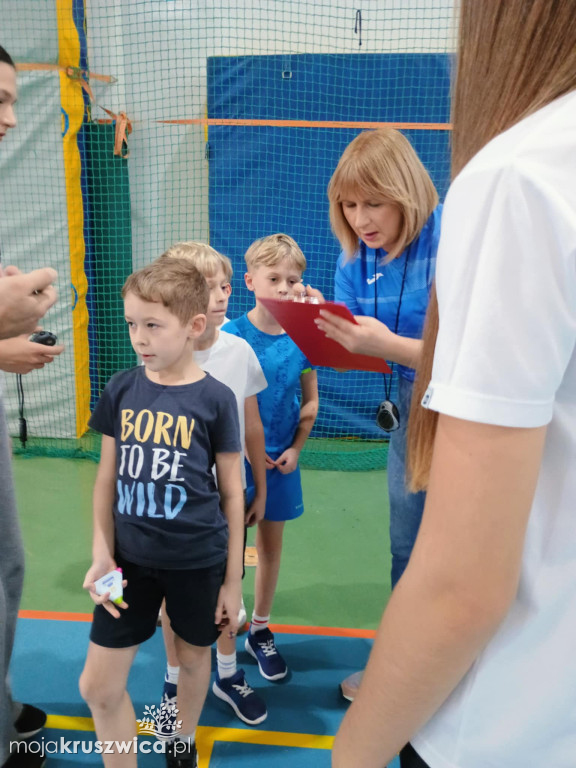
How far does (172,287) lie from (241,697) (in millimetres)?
1311

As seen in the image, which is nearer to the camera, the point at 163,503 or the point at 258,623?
the point at 163,503

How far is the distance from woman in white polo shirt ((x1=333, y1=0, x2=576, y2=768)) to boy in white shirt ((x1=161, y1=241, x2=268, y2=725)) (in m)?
1.34

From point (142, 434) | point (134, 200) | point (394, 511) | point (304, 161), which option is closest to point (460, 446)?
point (142, 434)

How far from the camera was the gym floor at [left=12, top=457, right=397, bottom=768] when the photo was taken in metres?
1.85

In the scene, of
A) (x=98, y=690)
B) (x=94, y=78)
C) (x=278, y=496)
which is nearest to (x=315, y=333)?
(x=278, y=496)

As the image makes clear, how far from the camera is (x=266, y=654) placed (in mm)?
2152

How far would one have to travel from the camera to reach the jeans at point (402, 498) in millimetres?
1776

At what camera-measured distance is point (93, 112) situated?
4.30 metres

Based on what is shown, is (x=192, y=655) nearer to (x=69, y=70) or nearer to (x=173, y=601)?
(x=173, y=601)

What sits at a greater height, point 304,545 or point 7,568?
point 7,568

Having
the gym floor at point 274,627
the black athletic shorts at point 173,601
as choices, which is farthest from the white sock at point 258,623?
the black athletic shorts at point 173,601

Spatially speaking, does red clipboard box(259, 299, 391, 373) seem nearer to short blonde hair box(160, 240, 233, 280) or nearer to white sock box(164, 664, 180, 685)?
short blonde hair box(160, 240, 233, 280)

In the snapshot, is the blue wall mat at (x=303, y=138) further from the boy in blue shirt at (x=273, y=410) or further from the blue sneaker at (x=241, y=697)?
the blue sneaker at (x=241, y=697)

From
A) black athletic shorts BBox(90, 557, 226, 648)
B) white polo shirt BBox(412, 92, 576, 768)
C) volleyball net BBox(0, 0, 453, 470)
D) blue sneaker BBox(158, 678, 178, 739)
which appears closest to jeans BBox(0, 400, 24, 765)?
black athletic shorts BBox(90, 557, 226, 648)
